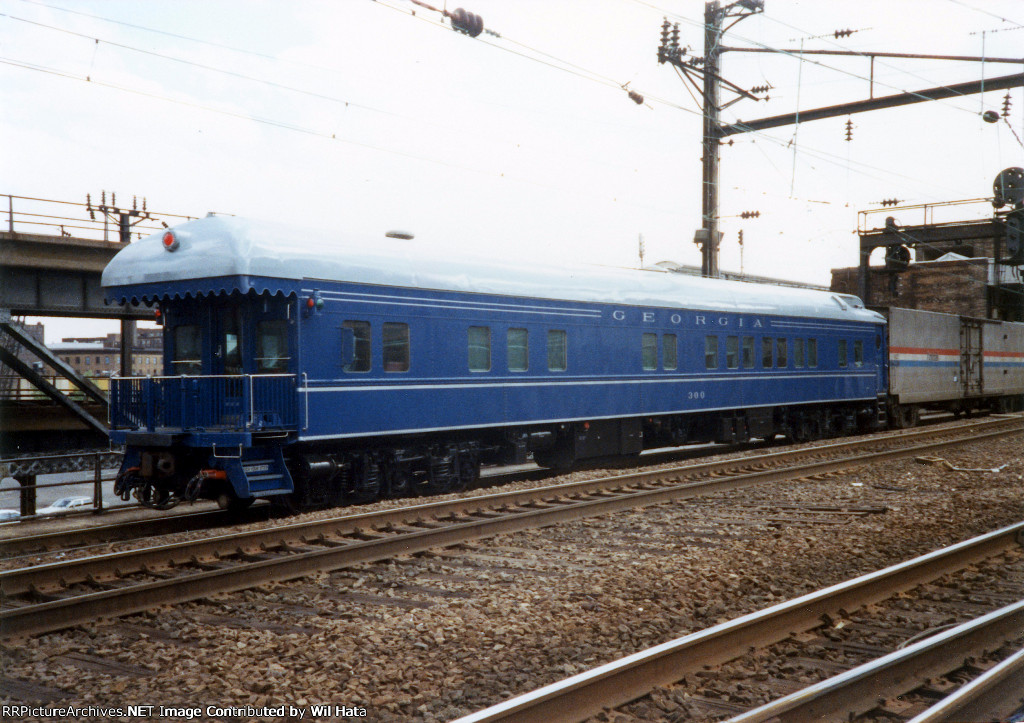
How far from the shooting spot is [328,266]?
12125 millimetres

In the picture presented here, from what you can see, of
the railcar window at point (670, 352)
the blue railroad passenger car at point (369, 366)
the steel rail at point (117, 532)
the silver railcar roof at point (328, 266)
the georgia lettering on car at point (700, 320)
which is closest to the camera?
the steel rail at point (117, 532)

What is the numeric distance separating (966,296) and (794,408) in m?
34.9

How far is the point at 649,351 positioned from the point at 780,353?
208 inches

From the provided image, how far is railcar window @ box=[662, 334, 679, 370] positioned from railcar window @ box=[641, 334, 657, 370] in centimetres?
31

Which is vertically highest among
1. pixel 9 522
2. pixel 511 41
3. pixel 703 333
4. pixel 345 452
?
pixel 511 41

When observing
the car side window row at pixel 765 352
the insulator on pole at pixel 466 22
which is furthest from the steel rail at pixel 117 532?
the insulator on pole at pixel 466 22

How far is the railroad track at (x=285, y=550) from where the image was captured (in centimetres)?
706

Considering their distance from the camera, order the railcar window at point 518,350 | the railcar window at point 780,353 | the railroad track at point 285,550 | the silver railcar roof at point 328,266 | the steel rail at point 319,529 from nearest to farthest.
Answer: the railroad track at point 285,550 → the steel rail at point 319,529 → the silver railcar roof at point 328,266 → the railcar window at point 518,350 → the railcar window at point 780,353

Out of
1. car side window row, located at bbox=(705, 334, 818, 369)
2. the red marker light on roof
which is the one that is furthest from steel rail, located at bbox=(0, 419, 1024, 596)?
the red marker light on roof

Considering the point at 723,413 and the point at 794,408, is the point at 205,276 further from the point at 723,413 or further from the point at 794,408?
the point at 794,408

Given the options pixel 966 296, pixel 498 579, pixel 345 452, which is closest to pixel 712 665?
pixel 498 579

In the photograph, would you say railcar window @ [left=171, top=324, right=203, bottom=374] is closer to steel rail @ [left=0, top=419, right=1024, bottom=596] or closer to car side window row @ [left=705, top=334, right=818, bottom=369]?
steel rail @ [left=0, top=419, right=1024, bottom=596]

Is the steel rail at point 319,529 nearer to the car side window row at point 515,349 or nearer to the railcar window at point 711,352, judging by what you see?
the car side window row at point 515,349

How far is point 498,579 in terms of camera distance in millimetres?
8172
